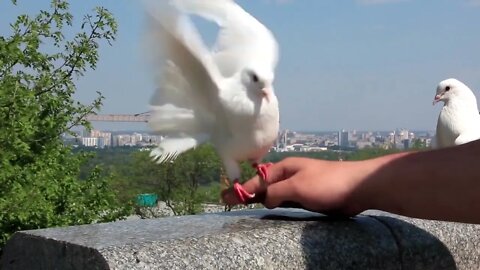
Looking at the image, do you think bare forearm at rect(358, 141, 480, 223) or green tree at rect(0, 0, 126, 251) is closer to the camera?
bare forearm at rect(358, 141, 480, 223)

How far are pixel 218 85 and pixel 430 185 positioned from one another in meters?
0.93

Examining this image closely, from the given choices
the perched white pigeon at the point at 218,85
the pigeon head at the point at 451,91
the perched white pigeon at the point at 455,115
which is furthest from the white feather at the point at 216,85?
the pigeon head at the point at 451,91

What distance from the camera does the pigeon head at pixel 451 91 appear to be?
7191 millimetres

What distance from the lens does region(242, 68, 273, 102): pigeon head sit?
2686 mm

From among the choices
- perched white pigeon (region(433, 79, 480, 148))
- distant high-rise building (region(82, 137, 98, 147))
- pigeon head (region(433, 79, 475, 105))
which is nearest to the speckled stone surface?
perched white pigeon (region(433, 79, 480, 148))

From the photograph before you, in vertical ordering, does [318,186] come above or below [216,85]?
below

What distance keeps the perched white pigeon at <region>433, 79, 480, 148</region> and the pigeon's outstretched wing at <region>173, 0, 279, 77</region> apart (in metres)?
3.74

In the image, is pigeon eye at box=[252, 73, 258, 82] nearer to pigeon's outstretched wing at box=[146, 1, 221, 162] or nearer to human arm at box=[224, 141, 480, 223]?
pigeon's outstretched wing at box=[146, 1, 221, 162]

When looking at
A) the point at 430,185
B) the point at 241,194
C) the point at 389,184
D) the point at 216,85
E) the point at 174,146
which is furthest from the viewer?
the point at 174,146

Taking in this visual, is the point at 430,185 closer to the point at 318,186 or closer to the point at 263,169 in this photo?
the point at 318,186

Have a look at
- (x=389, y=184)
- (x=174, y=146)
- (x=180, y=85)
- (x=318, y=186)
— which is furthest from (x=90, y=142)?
(x=389, y=184)

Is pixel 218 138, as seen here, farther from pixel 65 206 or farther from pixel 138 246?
pixel 65 206

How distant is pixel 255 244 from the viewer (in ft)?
7.19

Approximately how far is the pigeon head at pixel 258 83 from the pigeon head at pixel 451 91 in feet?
16.0
